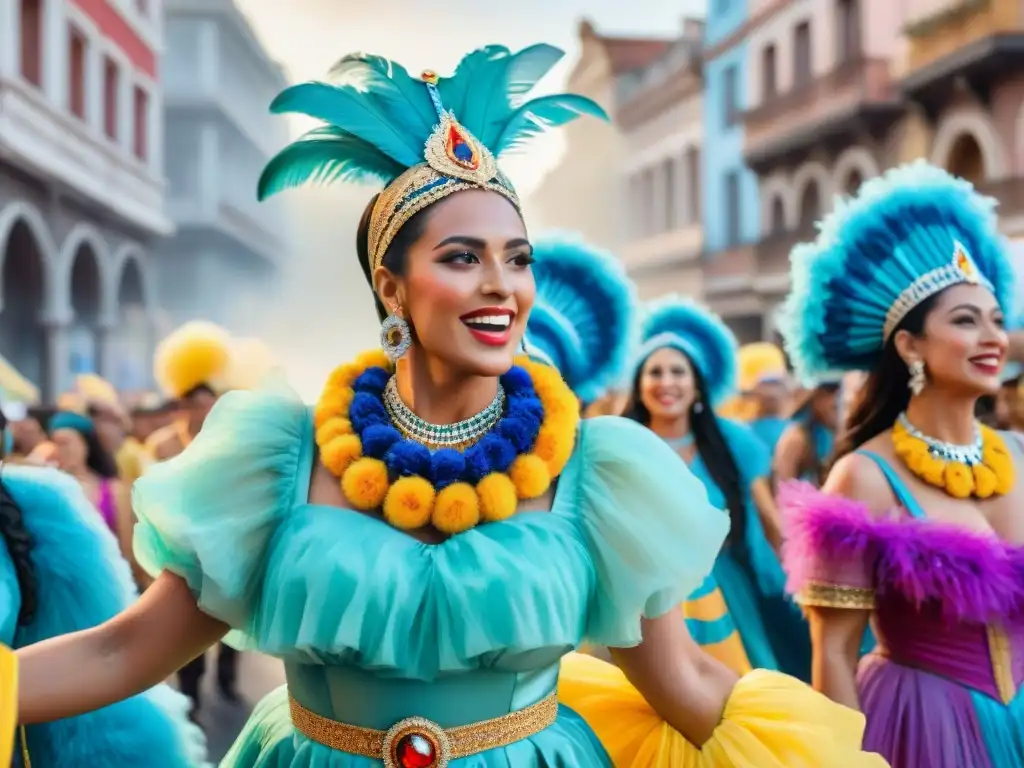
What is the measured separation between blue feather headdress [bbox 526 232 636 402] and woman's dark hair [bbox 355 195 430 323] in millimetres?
2840

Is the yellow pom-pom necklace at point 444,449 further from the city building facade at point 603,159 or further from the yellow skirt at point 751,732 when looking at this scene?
the city building facade at point 603,159

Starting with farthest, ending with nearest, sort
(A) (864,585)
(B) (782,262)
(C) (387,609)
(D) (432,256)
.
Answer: (B) (782,262) < (A) (864,585) < (D) (432,256) < (C) (387,609)

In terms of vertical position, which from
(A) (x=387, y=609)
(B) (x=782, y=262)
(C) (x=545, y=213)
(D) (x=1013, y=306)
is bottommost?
(A) (x=387, y=609)

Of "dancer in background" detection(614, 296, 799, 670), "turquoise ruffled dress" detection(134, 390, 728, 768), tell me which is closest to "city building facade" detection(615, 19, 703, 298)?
"dancer in background" detection(614, 296, 799, 670)

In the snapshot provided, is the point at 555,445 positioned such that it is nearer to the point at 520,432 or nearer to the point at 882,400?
A: the point at 520,432

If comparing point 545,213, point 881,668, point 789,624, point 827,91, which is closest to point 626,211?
point 545,213

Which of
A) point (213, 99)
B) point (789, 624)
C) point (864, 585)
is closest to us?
point (864, 585)

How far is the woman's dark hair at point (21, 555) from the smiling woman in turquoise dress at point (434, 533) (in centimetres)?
80

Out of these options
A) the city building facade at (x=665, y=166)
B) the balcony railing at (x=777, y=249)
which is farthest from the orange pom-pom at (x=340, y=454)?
the city building facade at (x=665, y=166)

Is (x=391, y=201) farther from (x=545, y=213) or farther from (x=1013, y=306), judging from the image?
(x=545, y=213)

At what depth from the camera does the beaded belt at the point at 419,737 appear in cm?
212

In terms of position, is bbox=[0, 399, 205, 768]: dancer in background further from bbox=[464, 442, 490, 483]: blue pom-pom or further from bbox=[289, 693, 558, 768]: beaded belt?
bbox=[464, 442, 490, 483]: blue pom-pom

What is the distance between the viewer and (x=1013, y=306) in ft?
11.6

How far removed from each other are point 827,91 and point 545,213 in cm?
949
